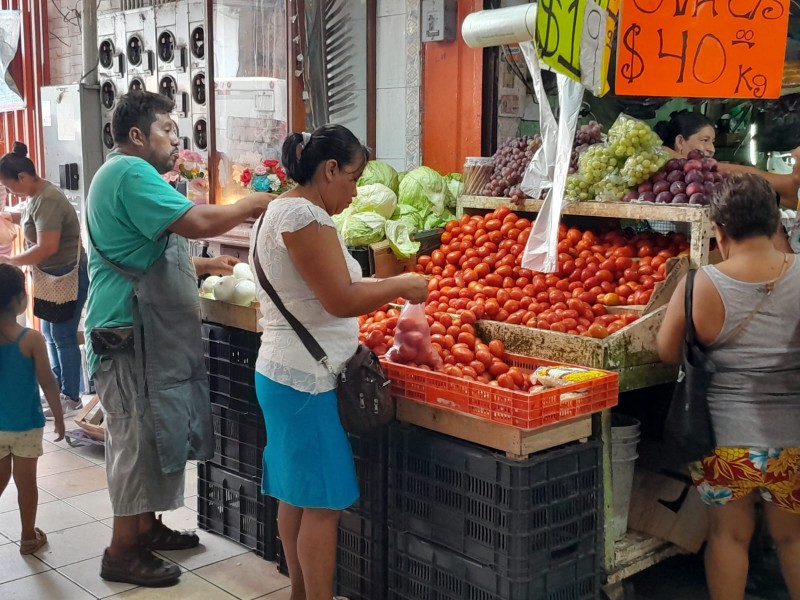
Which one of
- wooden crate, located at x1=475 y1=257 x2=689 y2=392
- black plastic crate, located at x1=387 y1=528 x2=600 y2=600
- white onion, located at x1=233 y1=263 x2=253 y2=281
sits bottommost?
black plastic crate, located at x1=387 y1=528 x2=600 y2=600

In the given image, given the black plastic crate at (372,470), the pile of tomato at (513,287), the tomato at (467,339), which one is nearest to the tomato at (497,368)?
the pile of tomato at (513,287)

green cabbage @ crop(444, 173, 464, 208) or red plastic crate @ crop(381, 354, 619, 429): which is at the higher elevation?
green cabbage @ crop(444, 173, 464, 208)

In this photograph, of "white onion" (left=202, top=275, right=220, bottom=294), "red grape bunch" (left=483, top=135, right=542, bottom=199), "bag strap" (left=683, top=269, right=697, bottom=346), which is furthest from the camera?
"red grape bunch" (left=483, top=135, right=542, bottom=199)

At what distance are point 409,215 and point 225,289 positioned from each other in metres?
1.45

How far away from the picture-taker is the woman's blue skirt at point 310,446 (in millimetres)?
2885

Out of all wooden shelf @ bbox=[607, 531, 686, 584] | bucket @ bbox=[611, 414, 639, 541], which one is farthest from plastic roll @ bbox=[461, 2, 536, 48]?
wooden shelf @ bbox=[607, 531, 686, 584]

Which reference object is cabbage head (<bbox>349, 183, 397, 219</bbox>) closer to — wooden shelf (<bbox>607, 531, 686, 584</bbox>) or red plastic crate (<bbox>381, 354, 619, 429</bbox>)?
red plastic crate (<bbox>381, 354, 619, 429</bbox>)

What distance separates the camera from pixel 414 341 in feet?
10.7

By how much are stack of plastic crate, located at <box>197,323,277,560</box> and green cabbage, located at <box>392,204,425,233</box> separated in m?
1.40

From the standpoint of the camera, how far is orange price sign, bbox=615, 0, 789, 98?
12.2 feet

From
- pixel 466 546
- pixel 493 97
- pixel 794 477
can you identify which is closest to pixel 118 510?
pixel 466 546

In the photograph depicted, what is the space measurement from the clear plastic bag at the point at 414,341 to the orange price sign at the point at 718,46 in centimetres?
141

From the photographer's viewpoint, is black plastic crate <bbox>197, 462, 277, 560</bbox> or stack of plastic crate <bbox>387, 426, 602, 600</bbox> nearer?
stack of plastic crate <bbox>387, 426, 602, 600</bbox>

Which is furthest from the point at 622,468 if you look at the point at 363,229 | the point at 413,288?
the point at 363,229
